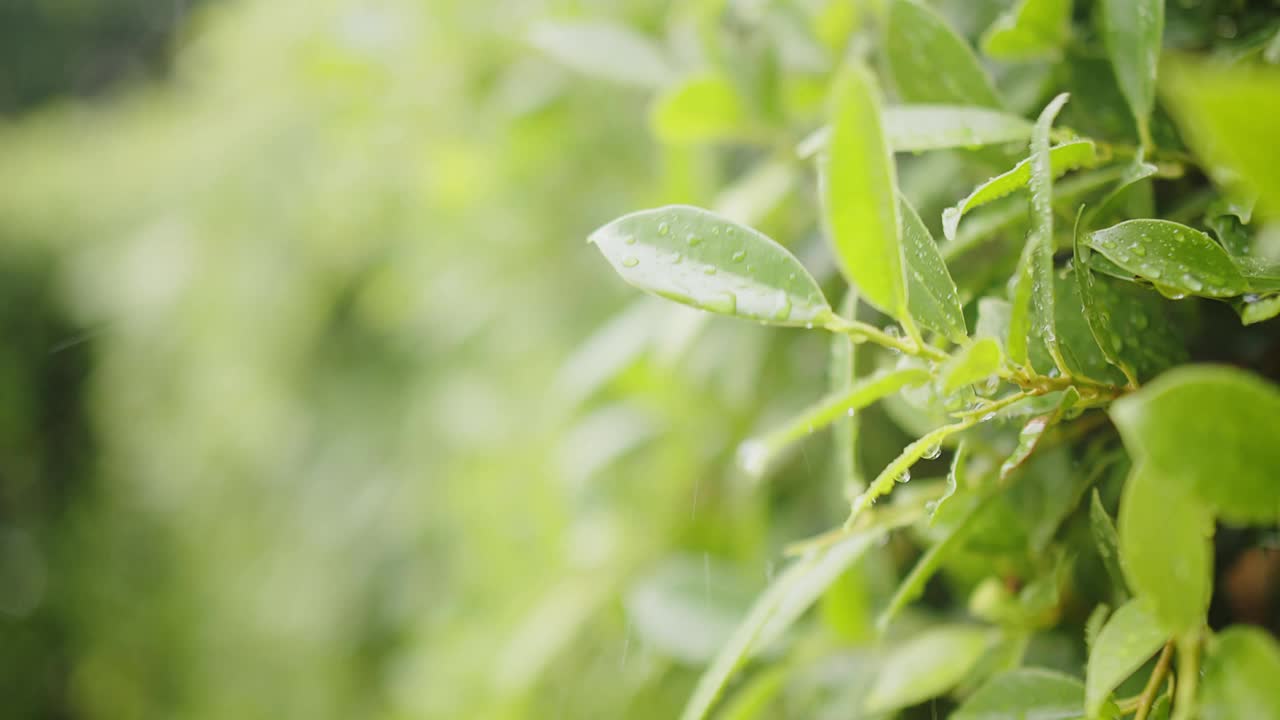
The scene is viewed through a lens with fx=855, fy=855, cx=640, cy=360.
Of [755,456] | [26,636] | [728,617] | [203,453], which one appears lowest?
[26,636]

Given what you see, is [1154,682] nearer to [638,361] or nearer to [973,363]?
[973,363]

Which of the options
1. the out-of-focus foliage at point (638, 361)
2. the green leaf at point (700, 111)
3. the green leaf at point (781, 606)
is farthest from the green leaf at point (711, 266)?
the green leaf at point (700, 111)

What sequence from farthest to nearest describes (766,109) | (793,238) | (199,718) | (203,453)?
(199,718) → (203,453) → (793,238) → (766,109)

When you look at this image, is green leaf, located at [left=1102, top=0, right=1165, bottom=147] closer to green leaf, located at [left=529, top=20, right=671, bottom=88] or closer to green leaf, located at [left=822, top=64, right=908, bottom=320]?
green leaf, located at [left=822, top=64, right=908, bottom=320]

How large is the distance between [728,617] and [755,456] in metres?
0.35

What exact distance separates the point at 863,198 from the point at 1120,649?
153 millimetres

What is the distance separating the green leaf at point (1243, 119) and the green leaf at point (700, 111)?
360 millimetres

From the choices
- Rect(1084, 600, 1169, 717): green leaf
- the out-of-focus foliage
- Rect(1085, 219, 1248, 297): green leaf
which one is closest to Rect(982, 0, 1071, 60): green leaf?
the out-of-focus foliage

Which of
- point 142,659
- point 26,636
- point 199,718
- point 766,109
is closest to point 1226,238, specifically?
point 766,109

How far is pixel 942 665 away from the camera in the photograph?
376 millimetres

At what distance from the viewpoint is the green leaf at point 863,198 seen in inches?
9.7

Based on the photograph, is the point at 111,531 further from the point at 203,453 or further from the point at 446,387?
the point at 446,387

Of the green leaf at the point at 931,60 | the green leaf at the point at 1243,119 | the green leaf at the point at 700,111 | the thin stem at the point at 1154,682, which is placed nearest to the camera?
the green leaf at the point at 1243,119

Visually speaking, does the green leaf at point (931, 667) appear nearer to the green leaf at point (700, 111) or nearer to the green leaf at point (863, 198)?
the green leaf at point (863, 198)
